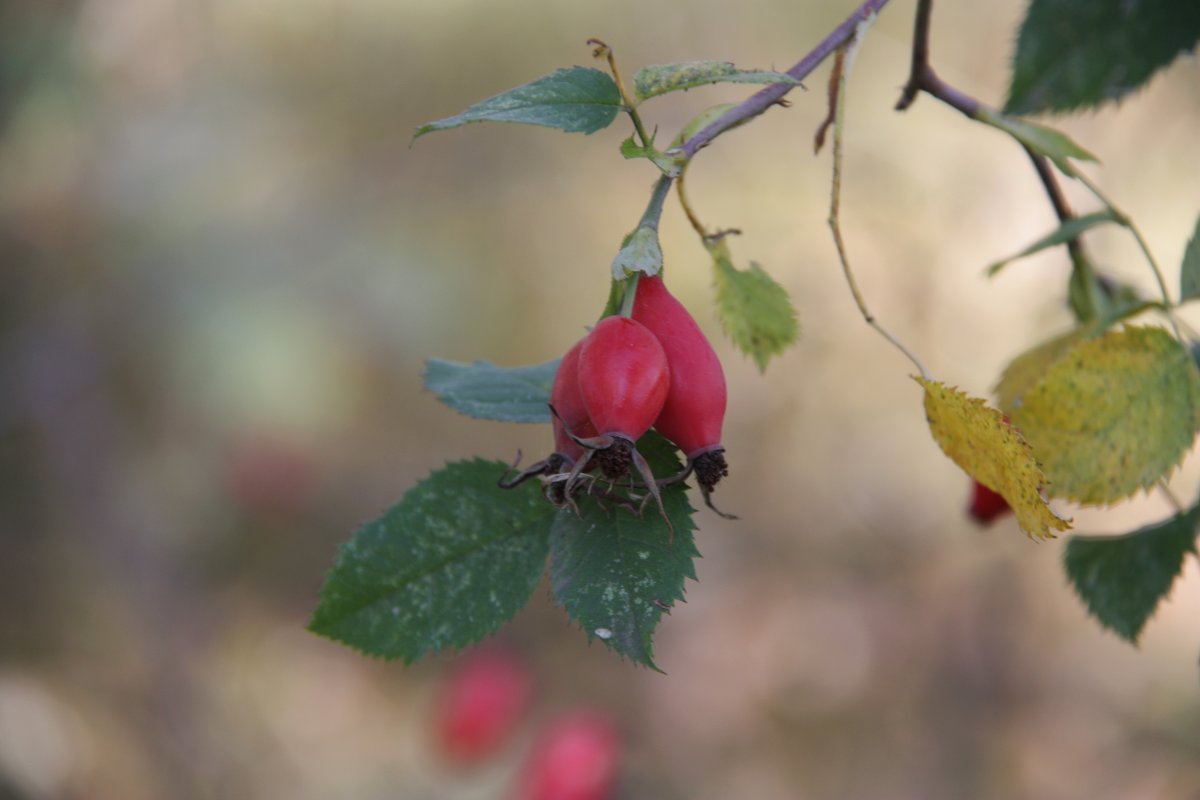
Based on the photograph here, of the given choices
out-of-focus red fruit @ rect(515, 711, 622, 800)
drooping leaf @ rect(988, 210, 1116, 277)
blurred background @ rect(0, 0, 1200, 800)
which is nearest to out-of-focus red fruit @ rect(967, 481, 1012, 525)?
drooping leaf @ rect(988, 210, 1116, 277)

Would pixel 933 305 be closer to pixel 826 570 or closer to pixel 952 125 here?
pixel 952 125

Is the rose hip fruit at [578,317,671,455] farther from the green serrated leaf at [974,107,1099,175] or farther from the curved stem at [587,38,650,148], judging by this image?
the green serrated leaf at [974,107,1099,175]

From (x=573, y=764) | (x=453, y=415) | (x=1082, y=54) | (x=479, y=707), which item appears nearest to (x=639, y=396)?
(x=1082, y=54)

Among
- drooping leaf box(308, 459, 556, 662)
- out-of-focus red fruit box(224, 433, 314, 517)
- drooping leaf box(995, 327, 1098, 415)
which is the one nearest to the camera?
drooping leaf box(308, 459, 556, 662)

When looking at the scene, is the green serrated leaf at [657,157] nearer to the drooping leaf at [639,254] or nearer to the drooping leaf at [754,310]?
the drooping leaf at [639,254]

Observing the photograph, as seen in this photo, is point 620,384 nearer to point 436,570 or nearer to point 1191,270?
point 436,570

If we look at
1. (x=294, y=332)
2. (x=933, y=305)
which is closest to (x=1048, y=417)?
(x=933, y=305)
